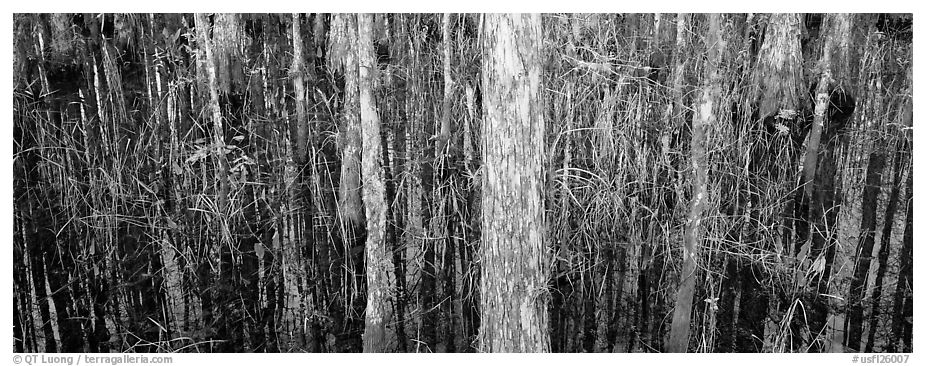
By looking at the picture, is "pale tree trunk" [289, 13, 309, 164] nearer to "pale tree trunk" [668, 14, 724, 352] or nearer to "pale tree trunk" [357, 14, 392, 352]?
"pale tree trunk" [357, 14, 392, 352]

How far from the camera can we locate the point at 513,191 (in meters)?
2.53

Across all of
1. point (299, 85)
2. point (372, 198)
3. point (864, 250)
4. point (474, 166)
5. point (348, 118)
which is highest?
point (299, 85)

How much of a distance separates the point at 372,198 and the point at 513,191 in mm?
564

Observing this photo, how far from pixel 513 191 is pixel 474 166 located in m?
0.18

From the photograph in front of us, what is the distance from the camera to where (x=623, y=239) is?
2.60m

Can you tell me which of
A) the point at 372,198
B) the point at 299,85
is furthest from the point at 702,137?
the point at 299,85

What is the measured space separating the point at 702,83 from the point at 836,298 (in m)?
1.03

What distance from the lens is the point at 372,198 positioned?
2584mm

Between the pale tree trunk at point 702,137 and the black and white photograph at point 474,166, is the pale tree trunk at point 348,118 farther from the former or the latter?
the pale tree trunk at point 702,137

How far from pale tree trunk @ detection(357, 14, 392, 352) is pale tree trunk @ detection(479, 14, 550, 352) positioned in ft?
1.33

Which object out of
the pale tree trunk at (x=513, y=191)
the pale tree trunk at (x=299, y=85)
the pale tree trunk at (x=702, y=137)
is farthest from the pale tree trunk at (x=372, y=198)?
the pale tree trunk at (x=702, y=137)

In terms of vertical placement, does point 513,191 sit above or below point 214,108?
below

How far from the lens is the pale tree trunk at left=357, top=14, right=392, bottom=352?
2554mm

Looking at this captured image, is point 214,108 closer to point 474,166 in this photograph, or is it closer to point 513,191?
point 474,166
